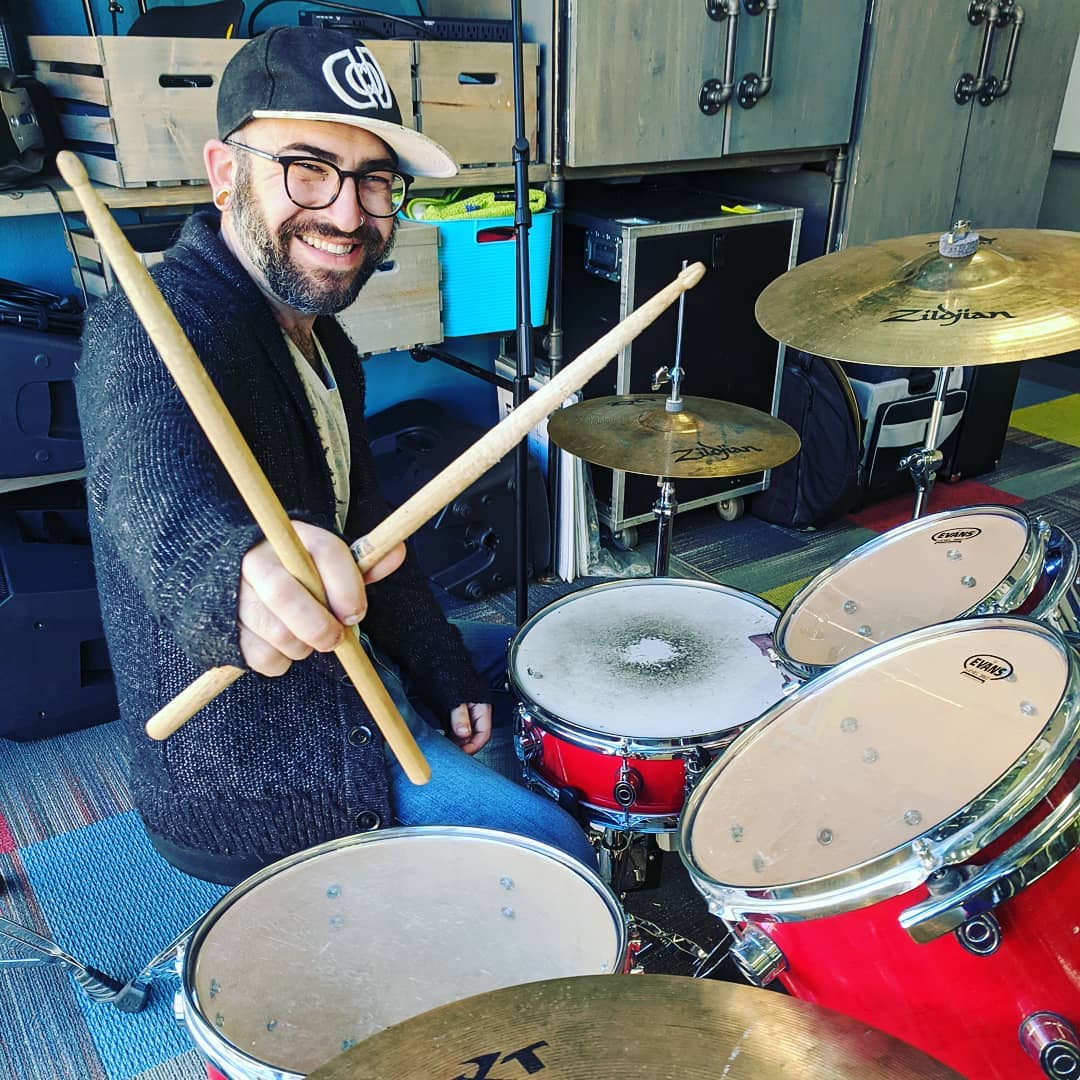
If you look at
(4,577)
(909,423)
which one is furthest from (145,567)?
(909,423)

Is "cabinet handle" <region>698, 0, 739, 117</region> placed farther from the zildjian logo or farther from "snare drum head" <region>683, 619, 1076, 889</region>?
"snare drum head" <region>683, 619, 1076, 889</region>

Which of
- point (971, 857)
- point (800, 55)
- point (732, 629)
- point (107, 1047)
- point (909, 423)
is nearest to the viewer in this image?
point (971, 857)

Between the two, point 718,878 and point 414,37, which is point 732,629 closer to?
point 718,878

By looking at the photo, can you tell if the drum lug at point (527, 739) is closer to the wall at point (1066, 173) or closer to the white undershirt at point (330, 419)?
the white undershirt at point (330, 419)

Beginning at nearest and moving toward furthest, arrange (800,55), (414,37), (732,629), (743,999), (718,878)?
(743,999) → (718,878) → (732,629) → (414,37) → (800,55)

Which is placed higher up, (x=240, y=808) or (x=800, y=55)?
(x=800, y=55)

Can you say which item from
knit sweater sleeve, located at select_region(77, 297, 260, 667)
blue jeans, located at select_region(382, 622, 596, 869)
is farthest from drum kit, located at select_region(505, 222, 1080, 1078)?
knit sweater sleeve, located at select_region(77, 297, 260, 667)

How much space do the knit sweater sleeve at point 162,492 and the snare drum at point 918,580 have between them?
31.1 inches

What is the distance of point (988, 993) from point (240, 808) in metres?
0.78

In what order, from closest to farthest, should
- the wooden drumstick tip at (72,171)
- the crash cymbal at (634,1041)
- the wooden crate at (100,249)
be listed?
the wooden drumstick tip at (72,171) → the crash cymbal at (634,1041) → the wooden crate at (100,249)

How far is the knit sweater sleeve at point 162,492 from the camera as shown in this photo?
66cm

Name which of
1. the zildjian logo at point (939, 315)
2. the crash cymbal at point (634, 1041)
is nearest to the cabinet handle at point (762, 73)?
the zildjian logo at point (939, 315)

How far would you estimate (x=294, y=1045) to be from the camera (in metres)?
0.80

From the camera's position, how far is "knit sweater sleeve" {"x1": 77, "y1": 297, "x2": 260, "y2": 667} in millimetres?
662
